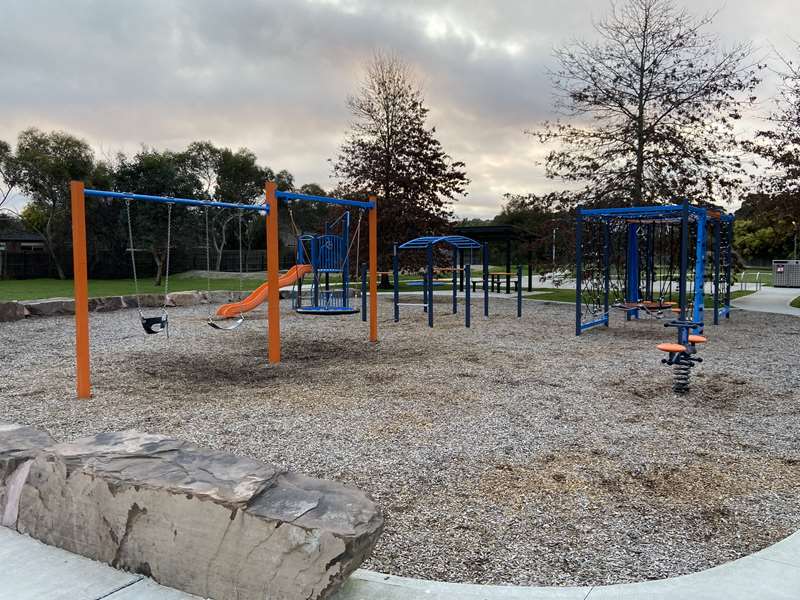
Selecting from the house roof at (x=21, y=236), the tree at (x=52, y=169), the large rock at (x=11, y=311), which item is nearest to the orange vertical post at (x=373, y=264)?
the large rock at (x=11, y=311)

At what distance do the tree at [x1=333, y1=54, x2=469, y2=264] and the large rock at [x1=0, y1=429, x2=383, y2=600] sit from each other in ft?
61.7

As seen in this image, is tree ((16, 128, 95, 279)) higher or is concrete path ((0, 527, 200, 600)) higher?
tree ((16, 128, 95, 279))

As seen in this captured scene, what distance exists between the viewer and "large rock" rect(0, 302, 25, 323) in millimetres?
12797

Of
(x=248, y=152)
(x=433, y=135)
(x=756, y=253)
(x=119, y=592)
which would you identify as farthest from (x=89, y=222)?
(x=756, y=253)

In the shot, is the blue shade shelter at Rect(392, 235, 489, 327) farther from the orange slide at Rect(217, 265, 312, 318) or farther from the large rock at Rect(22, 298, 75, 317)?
the large rock at Rect(22, 298, 75, 317)

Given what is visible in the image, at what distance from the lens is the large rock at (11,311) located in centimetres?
1280

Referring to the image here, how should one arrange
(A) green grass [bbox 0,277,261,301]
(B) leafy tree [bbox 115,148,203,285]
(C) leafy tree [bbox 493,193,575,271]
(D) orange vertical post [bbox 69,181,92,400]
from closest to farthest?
(D) orange vertical post [bbox 69,181,92,400] → (C) leafy tree [bbox 493,193,575,271] → (A) green grass [bbox 0,277,261,301] → (B) leafy tree [bbox 115,148,203,285]

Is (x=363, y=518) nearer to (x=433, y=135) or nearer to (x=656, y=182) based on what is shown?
(x=656, y=182)

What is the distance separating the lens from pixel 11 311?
13.0 meters

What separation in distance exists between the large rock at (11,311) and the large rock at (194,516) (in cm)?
1177

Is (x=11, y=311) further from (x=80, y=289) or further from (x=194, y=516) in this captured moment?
(x=194, y=516)

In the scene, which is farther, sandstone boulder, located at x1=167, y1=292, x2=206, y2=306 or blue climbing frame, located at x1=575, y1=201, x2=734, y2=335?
sandstone boulder, located at x1=167, y1=292, x2=206, y2=306

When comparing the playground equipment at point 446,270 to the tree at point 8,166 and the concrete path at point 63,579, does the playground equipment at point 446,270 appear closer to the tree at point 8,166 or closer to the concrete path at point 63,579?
the concrete path at point 63,579

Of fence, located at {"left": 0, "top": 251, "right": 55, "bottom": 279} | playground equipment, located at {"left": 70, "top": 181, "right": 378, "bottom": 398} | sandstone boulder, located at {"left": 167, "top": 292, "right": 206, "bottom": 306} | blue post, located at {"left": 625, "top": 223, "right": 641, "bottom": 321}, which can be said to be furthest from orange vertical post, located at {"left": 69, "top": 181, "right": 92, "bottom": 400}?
fence, located at {"left": 0, "top": 251, "right": 55, "bottom": 279}
